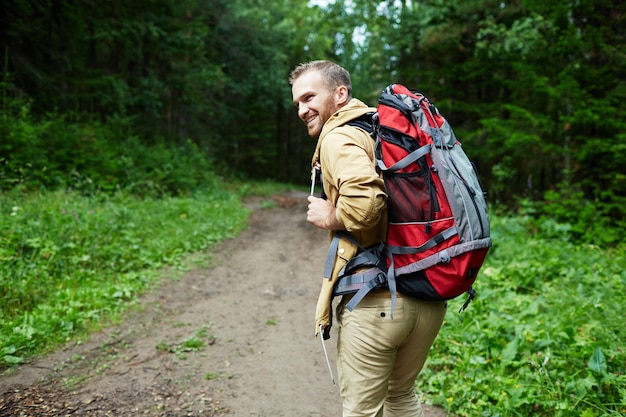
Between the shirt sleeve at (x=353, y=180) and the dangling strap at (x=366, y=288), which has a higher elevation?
the shirt sleeve at (x=353, y=180)

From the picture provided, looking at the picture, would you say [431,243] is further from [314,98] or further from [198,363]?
[198,363]

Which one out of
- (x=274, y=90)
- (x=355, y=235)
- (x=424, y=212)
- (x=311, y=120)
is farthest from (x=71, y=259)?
(x=274, y=90)

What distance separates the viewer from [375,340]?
1984mm

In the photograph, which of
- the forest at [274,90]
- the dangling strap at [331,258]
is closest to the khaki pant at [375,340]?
the dangling strap at [331,258]

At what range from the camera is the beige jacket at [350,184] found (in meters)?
1.79

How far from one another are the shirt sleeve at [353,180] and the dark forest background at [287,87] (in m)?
6.62

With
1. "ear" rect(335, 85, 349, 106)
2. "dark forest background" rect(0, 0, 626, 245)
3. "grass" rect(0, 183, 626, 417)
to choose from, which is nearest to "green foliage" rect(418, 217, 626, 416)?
"grass" rect(0, 183, 626, 417)

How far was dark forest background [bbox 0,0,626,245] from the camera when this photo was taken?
7.52 metres

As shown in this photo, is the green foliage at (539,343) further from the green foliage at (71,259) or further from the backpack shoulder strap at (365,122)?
the green foliage at (71,259)

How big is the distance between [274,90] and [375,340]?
21010mm

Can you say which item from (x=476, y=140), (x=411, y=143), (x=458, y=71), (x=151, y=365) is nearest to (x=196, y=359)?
(x=151, y=365)

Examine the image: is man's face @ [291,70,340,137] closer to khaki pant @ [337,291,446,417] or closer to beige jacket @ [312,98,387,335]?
beige jacket @ [312,98,387,335]

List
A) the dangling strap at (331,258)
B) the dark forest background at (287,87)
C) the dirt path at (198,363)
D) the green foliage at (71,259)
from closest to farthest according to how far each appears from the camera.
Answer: the dangling strap at (331,258) → the dirt path at (198,363) → the green foliage at (71,259) → the dark forest background at (287,87)

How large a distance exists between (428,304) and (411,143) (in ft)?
2.47
